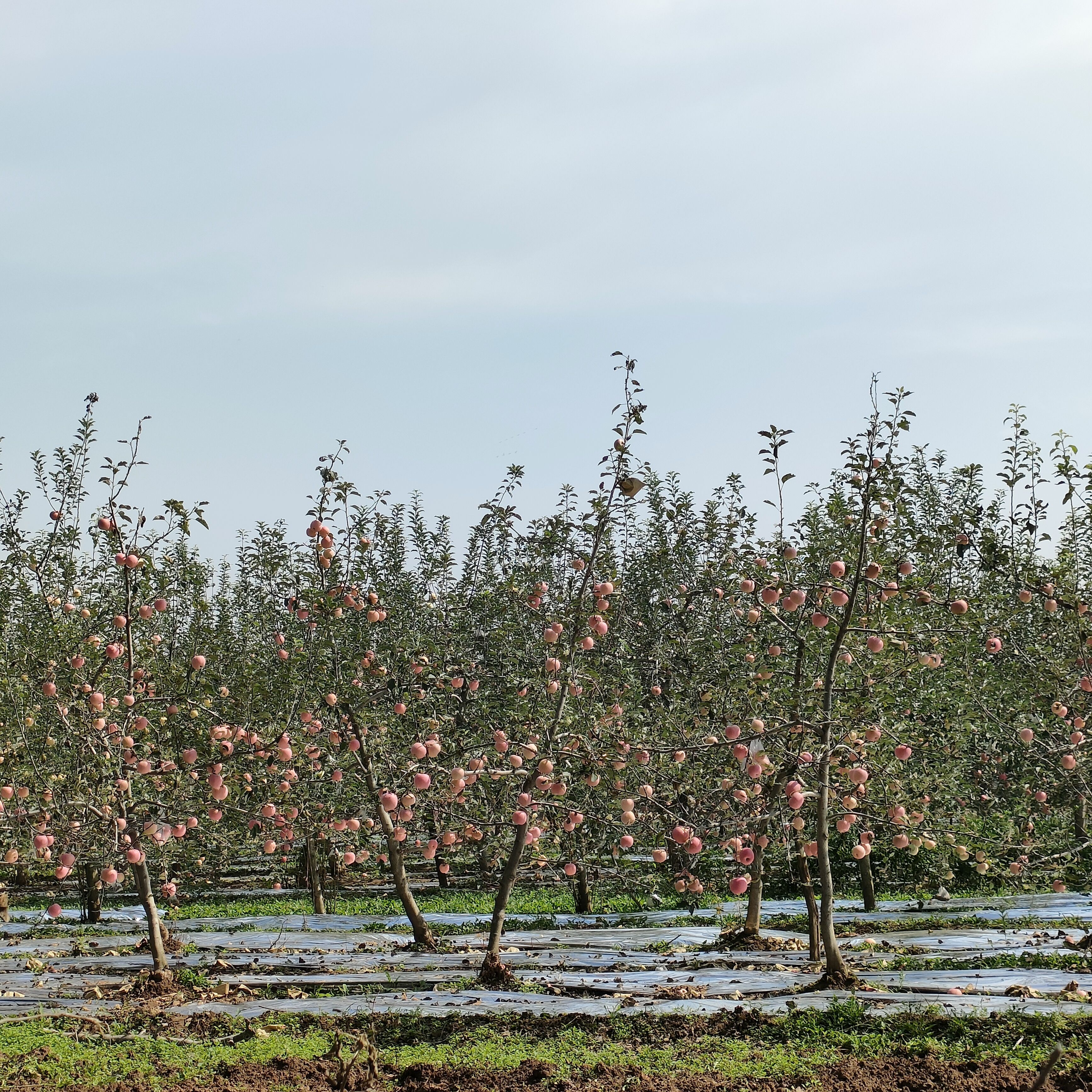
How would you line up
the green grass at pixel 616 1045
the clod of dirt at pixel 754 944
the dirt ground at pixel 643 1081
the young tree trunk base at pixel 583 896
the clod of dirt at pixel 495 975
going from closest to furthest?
the dirt ground at pixel 643 1081
the green grass at pixel 616 1045
the clod of dirt at pixel 495 975
the clod of dirt at pixel 754 944
the young tree trunk base at pixel 583 896

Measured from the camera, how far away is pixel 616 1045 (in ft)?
20.5

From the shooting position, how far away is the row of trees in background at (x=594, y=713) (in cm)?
789

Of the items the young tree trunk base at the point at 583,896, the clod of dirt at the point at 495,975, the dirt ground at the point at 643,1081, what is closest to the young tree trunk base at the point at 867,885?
the young tree trunk base at the point at 583,896

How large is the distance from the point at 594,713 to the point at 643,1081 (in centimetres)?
409

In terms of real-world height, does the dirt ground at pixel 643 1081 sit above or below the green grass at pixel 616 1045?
above

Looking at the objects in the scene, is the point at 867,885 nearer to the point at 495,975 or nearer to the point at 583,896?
the point at 583,896

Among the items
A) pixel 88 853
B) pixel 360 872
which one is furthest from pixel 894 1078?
pixel 360 872

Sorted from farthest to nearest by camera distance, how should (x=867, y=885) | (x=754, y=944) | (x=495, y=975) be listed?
(x=867, y=885) < (x=754, y=944) < (x=495, y=975)

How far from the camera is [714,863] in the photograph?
52.6ft

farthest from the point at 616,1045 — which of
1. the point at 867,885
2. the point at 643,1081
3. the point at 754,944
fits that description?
the point at 867,885

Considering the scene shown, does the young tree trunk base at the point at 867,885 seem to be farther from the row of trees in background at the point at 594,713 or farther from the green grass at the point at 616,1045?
the green grass at the point at 616,1045

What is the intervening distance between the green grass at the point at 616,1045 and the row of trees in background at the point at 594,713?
1.08 m

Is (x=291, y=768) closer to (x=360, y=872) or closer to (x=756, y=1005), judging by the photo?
(x=756, y=1005)

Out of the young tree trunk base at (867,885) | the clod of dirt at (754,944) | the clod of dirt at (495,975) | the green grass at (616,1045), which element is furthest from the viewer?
the young tree trunk base at (867,885)
